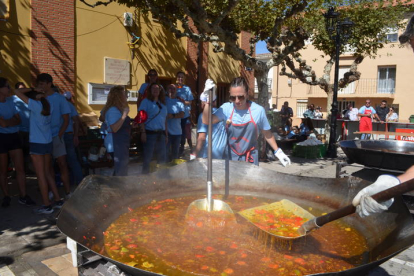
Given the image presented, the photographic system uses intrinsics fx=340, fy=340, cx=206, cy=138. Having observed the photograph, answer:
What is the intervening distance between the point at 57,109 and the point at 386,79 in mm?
30700

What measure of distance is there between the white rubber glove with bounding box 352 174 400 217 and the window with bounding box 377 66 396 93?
31105 mm

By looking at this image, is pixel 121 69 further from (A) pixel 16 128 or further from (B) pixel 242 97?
(B) pixel 242 97

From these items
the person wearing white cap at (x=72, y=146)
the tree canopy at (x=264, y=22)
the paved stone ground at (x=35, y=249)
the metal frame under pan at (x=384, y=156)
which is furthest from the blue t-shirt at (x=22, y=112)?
the metal frame under pan at (x=384, y=156)

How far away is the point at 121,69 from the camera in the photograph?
1239 centimetres

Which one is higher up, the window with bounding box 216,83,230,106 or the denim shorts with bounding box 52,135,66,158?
the window with bounding box 216,83,230,106

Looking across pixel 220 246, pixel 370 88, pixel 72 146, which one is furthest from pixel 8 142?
pixel 370 88

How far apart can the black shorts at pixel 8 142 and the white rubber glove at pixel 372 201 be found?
16.0 feet

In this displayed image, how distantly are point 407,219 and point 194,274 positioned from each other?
1.34 meters

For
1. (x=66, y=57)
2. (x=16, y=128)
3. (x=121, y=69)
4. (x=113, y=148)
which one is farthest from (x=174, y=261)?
(x=121, y=69)

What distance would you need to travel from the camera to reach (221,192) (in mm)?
3551

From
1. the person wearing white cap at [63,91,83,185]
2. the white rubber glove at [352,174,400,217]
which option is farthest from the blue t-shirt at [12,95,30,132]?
the white rubber glove at [352,174,400,217]

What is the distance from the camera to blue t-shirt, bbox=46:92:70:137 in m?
5.00

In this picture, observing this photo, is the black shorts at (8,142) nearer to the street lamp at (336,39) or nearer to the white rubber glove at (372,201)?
the white rubber glove at (372,201)

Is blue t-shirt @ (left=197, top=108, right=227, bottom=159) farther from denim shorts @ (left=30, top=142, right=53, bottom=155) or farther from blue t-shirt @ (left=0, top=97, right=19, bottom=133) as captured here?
blue t-shirt @ (left=0, top=97, right=19, bottom=133)
